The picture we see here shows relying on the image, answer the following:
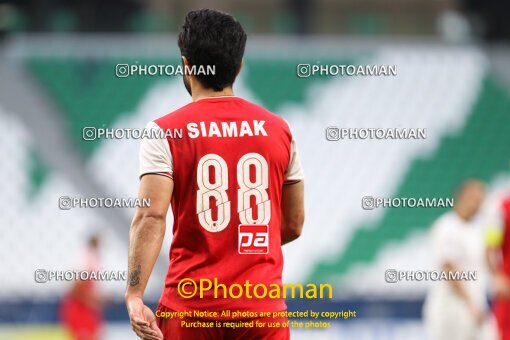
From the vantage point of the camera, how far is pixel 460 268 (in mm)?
7312

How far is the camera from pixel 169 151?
2.83m

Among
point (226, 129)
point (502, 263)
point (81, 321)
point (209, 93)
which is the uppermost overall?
point (81, 321)

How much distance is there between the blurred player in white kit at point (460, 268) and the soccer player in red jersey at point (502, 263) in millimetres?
820

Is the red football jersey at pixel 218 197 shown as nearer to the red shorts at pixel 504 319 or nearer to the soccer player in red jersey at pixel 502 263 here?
the soccer player in red jersey at pixel 502 263

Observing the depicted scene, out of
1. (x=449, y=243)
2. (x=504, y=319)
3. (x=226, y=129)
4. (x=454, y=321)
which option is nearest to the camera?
(x=226, y=129)

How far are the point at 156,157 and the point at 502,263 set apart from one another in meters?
4.09

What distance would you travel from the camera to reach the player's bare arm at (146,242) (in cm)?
278

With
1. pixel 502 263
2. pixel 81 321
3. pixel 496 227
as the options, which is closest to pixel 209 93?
pixel 496 227

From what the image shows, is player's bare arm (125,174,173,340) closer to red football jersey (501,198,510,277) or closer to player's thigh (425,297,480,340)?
red football jersey (501,198,510,277)

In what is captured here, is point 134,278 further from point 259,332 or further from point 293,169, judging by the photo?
point 293,169

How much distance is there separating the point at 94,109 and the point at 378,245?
4.19 meters

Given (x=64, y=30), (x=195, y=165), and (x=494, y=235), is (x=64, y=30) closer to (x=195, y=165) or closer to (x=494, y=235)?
(x=494, y=235)

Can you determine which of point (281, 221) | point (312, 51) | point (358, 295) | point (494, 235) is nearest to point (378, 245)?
point (358, 295)

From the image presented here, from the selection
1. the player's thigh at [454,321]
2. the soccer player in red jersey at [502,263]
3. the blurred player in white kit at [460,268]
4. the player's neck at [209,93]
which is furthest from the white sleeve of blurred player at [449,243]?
the player's neck at [209,93]
